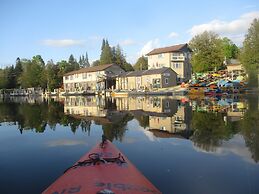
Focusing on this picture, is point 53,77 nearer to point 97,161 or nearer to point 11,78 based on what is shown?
point 11,78

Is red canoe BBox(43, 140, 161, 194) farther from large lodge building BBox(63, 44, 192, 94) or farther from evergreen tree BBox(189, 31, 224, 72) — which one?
evergreen tree BBox(189, 31, 224, 72)

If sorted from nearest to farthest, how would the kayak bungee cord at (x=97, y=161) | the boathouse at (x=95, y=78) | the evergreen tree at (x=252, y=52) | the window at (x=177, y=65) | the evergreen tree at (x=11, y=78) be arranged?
1. the kayak bungee cord at (x=97, y=161)
2. the evergreen tree at (x=252, y=52)
3. the window at (x=177, y=65)
4. the boathouse at (x=95, y=78)
5. the evergreen tree at (x=11, y=78)

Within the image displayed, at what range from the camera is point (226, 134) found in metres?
11.4

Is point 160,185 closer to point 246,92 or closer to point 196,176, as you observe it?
point 196,176

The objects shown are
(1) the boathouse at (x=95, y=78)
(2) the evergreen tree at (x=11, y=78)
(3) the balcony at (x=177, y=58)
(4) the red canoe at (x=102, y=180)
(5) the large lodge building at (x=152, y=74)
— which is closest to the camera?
(4) the red canoe at (x=102, y=180)

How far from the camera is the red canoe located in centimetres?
381

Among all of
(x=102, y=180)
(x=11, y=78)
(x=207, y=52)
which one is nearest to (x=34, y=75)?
(x=11, y=78)

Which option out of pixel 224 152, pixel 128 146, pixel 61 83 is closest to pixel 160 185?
pixel 224 152

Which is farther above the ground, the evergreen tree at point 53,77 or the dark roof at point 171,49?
the dark roof at point 171,49

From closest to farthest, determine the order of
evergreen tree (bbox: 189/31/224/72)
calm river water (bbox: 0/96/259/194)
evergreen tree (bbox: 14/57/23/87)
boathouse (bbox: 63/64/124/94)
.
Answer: calm river water (bbox: 0/96/259/194) → evergreen tree (bbox: 189/31/224/72) → boathouse (bbox: 63/64/124/94) → evergreen tree (bbox: 14/57/23/87)

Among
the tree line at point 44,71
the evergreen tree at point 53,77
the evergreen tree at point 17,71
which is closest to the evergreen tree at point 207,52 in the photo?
the tree line at point 44,71

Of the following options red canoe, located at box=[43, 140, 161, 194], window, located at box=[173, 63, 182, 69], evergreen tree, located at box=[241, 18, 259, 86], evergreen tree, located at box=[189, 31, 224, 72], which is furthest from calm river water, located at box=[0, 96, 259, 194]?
window, located at box=[173, 63, 182, 69]

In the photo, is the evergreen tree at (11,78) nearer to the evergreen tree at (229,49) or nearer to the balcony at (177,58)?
the balcony at (177,58)

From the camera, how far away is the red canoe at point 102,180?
12.5 feet
